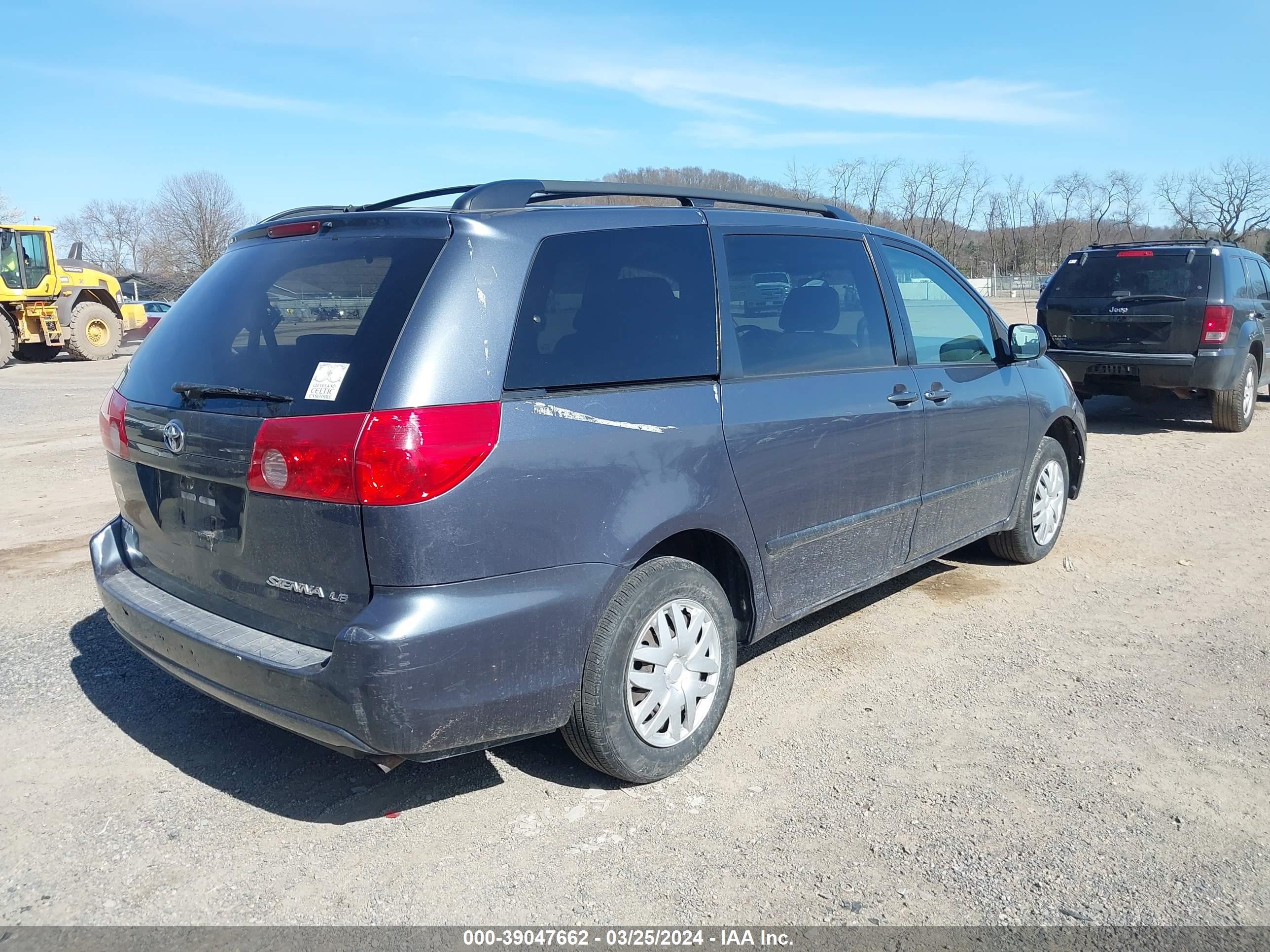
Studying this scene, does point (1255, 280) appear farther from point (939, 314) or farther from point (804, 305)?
point (804, 305)

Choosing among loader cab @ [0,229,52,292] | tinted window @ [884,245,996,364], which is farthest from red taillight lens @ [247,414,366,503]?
loader cab @ [0,229,52,292]

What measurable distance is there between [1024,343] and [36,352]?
25180 millimetres

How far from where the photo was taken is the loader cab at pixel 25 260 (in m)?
21.8

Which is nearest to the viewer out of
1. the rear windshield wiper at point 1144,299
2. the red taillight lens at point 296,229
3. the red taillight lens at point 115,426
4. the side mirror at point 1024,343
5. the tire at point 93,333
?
the red taillight lens at point 296,229

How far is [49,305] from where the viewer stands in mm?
22844

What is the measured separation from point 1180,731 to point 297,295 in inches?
136

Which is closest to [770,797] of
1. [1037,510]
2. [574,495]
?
[574,495]

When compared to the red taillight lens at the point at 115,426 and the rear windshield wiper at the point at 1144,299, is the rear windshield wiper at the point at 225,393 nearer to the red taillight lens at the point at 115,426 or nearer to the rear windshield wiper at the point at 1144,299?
the red taillight lens at the point at 115,426

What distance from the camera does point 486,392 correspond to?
2816 millimetres

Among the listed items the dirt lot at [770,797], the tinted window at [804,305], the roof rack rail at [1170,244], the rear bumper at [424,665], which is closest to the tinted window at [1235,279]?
the roof rack rail at [1170,244]

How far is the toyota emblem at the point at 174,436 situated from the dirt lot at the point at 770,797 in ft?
3.74

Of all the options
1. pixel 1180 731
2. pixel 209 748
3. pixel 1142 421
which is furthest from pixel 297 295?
pixel 1142 421

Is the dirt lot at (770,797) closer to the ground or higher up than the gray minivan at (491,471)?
closer to the ground

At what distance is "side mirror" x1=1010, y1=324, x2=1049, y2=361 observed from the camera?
17.0ft
